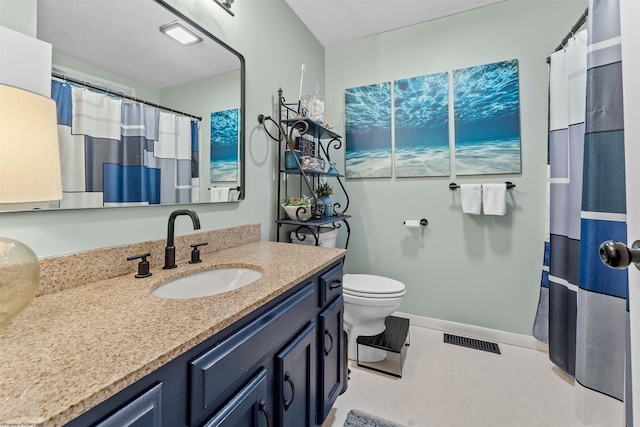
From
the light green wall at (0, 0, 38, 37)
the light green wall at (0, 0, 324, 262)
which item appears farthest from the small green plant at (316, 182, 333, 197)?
the light green wall at (0, 0, 38, 37)

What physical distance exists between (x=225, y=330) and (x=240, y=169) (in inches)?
42.4

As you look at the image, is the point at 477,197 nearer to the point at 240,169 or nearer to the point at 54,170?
the point at 240,169

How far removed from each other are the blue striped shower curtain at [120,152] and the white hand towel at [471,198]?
185cm

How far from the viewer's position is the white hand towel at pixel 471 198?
2062 mm

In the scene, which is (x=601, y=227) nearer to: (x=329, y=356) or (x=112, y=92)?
(x=329, y=356)

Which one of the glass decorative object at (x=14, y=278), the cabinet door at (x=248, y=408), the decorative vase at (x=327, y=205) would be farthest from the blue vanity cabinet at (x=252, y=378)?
the decorative vase at (x=327, y=205)

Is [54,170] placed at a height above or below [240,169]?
below

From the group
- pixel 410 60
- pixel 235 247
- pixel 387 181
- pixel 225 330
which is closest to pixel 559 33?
pixel 410 60

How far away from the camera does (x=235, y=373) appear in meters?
0.69

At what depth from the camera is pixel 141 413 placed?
48 centimetres

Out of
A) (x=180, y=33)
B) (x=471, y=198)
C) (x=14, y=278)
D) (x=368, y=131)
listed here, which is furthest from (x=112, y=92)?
(x=471, y=198)

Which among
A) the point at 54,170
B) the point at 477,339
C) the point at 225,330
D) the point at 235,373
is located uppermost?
the point at 54,170

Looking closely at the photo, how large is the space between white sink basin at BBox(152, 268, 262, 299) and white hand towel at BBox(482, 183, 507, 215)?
175 cm

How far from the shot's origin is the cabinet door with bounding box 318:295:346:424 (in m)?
1.17
